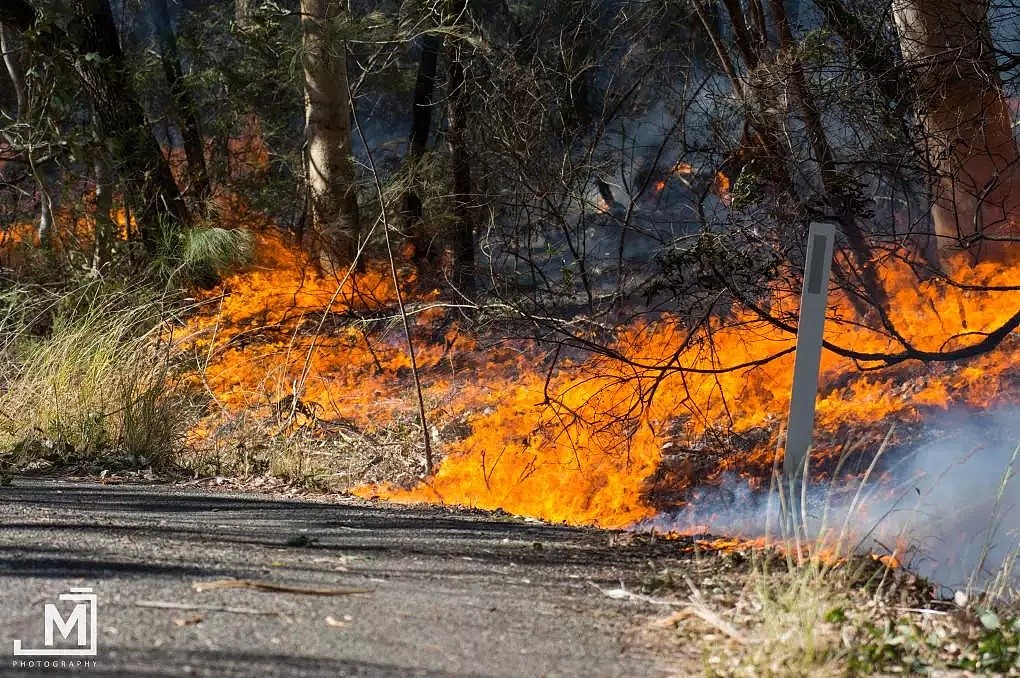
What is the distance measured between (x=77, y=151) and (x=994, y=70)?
1002cm

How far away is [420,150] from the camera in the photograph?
14734 mm

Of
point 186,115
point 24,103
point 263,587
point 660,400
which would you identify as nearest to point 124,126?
point 24,103

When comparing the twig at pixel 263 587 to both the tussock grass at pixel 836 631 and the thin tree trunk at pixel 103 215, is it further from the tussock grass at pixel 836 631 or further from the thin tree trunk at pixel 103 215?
the thin tree trunk at pixel 103 215

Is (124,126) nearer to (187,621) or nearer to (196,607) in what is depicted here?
(196,607)

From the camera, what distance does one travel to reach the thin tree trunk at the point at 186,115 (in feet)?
50.3

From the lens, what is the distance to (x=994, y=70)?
27.6 feet

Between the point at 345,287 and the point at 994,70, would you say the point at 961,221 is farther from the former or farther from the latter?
the point at 345,287

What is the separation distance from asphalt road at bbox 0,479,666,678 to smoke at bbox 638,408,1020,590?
343 cm

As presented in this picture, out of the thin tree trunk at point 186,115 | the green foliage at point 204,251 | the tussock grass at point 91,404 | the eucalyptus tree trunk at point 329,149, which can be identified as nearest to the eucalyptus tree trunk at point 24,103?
the green foliage at point 204,251

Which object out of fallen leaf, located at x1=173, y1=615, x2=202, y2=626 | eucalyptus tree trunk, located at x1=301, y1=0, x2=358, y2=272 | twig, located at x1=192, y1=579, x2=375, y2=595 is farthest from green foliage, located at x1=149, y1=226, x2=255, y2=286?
fallen leaf, located at x1=173, y1=615, x2=202, y2=626

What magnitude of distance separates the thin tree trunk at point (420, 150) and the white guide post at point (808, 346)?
931 cm

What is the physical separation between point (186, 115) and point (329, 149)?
257 cm

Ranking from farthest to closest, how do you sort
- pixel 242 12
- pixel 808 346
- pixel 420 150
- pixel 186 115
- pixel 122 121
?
1. pixel 186 115
2. pixel 242 12
3. pixel 420 150
4. pixel 122 121
5. pixel 808 346

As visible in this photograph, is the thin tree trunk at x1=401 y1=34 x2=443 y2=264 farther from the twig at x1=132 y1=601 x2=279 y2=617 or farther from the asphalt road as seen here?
the twig at x1=132 y1=601 x2=279 y2=617
